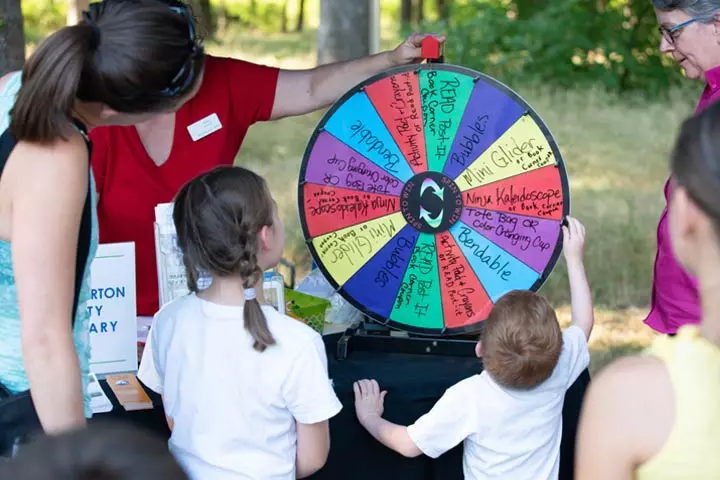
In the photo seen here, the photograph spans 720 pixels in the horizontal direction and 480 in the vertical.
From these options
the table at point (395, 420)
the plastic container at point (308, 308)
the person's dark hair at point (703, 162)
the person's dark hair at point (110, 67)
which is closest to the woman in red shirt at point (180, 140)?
the plastic container at point (308, 308)

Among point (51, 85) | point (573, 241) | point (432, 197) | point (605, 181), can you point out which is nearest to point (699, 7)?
point (573, 241)

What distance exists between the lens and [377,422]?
6.86ft

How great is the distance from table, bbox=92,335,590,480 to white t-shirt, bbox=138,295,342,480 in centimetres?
31

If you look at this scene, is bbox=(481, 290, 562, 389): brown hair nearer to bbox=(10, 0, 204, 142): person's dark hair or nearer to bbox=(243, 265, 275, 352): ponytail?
bbox=(243, 265, 275, 352): ponytail

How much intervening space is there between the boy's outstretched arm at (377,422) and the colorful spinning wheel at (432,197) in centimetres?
26

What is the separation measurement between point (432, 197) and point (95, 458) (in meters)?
1.55

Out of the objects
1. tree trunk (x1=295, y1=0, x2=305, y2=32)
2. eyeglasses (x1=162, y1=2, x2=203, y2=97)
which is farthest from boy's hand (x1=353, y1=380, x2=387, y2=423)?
tree trunk (x1=295, y1=0, x2=305, y2=32)

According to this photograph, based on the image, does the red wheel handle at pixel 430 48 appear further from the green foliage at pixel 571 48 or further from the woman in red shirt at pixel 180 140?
the green foliage at pixel 571 48

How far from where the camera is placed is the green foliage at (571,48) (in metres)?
9.52

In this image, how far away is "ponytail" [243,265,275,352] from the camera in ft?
5.50

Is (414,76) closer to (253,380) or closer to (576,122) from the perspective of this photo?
(253,380)

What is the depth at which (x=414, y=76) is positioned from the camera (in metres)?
2.28

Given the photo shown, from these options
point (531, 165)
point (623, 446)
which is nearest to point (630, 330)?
point (531, 165)

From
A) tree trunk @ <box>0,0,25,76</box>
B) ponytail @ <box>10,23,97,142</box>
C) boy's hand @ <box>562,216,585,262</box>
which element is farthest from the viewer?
tree trunk @ <box>0,0,25,76</box>
